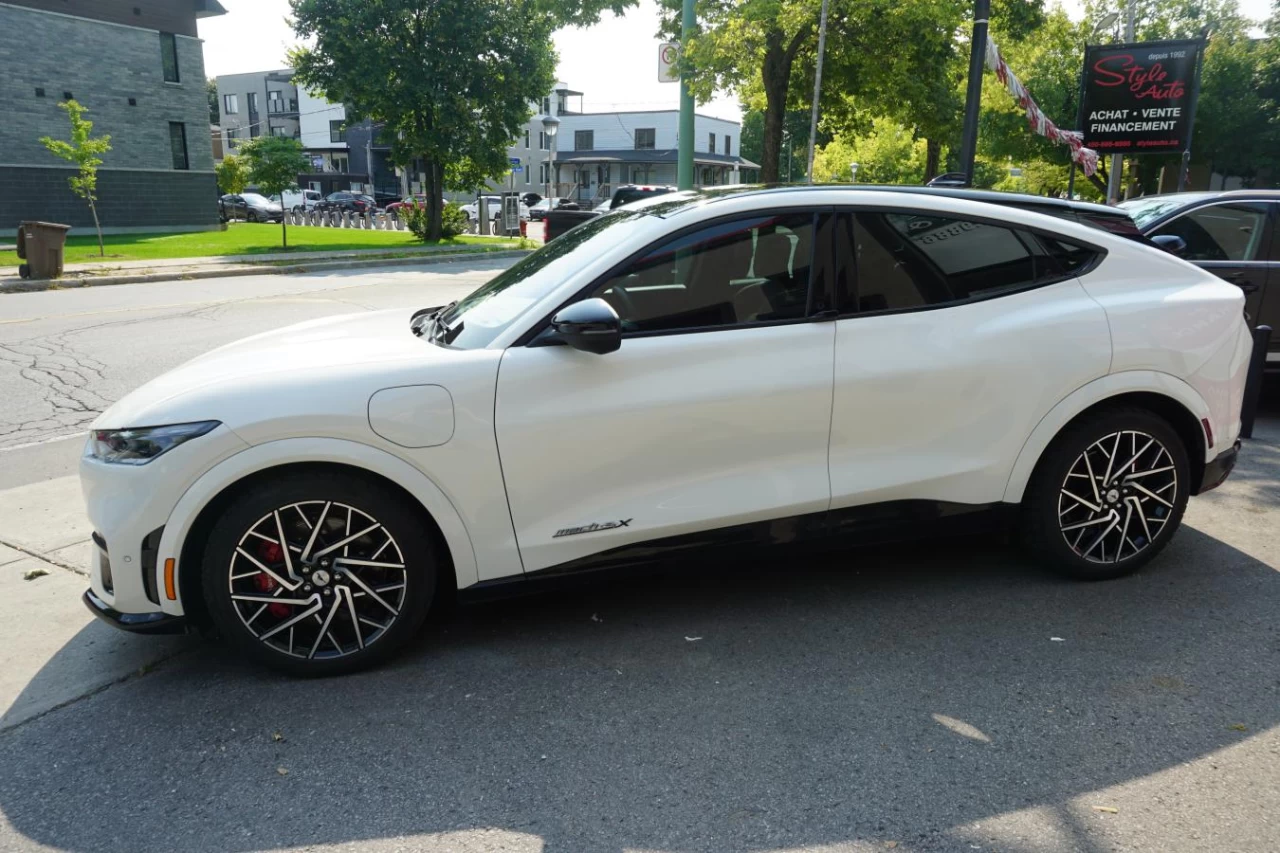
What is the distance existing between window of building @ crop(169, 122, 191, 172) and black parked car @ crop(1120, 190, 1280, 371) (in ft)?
123

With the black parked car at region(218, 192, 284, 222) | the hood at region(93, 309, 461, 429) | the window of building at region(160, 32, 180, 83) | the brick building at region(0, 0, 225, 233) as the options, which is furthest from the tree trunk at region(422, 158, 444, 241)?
the hood at region(93, 309, 461, 429)

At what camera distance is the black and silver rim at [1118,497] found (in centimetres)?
407

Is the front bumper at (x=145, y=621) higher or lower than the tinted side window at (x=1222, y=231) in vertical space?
lower

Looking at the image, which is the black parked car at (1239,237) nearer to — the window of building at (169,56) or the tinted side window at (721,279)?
the tinted side window at (721,279)

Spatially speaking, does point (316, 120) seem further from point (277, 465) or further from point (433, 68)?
point (277, 465)

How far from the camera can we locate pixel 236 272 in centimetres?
Answer: 2016

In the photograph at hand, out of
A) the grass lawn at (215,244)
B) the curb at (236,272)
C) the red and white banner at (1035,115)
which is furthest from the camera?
the grass lawn at (215,244)

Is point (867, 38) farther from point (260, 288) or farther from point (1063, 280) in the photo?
point (1063, 280)

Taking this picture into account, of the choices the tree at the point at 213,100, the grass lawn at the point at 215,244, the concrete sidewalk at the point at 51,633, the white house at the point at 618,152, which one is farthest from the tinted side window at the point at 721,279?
the tree at the point at 213,100

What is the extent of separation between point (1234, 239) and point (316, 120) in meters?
82.6

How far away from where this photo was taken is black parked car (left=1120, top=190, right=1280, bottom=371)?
7203mm

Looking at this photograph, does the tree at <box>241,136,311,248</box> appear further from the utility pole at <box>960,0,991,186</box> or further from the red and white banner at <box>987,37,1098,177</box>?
the utility pole at <box>960,0,991,186</box>

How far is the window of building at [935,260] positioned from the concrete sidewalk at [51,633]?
303 centimetres

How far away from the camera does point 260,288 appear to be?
1678 cm
